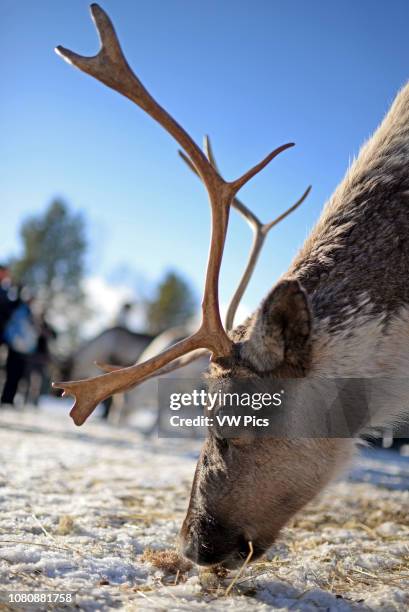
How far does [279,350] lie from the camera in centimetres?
279

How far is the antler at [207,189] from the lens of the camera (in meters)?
2.96

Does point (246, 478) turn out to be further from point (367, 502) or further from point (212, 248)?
point (367, 502)

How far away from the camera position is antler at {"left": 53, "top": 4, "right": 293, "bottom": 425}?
2955 mm

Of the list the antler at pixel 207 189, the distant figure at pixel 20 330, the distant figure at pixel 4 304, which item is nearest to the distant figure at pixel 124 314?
the distant figure at pixel 20 330

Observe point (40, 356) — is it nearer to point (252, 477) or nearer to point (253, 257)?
point (253, 257)

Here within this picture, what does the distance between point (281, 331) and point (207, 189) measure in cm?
98

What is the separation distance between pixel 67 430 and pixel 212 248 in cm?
764

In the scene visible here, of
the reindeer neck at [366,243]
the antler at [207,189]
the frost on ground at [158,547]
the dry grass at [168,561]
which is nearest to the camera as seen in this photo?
the frost on ground at [158,547]

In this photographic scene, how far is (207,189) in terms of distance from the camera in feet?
10.6

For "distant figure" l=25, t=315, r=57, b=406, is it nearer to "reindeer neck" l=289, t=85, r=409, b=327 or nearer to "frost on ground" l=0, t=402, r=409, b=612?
Answer: "frost on ground" l=0, t=402, r=409, b=612


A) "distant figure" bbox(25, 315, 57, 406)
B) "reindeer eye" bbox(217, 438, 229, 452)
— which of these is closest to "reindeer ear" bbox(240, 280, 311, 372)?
"reindeer eye" bbox(217, 438, 229, 452)

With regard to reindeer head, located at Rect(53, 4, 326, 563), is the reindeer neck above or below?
above

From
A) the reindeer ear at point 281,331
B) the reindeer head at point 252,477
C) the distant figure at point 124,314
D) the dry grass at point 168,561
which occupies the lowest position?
the dry grass at point 168,561

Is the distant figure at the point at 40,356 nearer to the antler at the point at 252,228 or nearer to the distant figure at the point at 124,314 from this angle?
the distant figure at the point at 124,314
